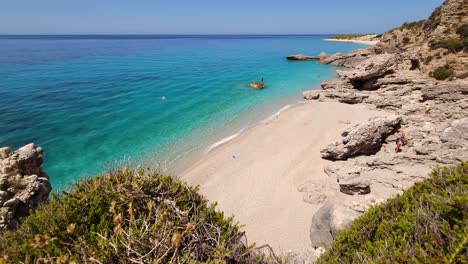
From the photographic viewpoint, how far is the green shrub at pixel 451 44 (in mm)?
25422

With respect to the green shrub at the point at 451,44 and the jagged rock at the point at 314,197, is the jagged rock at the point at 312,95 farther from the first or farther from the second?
the jagged rock at the point at 314,197

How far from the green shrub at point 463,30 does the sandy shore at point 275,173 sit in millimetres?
15161

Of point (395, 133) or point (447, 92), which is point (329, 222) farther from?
point (447, 92)

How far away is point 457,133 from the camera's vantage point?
11.1 m

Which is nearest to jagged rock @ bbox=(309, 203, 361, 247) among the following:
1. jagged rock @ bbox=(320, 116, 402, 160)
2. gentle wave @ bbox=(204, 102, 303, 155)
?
jagged rock @ bbox=(320, 116, 402, 160)

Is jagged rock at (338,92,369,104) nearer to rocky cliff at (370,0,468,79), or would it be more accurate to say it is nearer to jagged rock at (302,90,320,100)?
jagged rock at (302,90,320,100)

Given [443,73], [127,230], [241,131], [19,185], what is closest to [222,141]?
[241,131]

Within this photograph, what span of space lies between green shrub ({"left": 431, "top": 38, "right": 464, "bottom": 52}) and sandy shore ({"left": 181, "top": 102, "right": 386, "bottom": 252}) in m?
12.9

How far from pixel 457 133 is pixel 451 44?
2213 centimetres

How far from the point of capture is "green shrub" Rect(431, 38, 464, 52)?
25.4m

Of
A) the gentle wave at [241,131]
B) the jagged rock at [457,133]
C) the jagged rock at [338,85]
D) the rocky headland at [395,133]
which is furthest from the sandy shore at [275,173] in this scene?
the jagged rock at [338,85]

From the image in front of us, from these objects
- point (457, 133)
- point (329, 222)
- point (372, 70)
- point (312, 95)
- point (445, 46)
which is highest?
point (445, 46)

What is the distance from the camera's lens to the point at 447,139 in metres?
11.3

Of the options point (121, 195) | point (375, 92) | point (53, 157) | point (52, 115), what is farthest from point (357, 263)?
point (52, 115)
